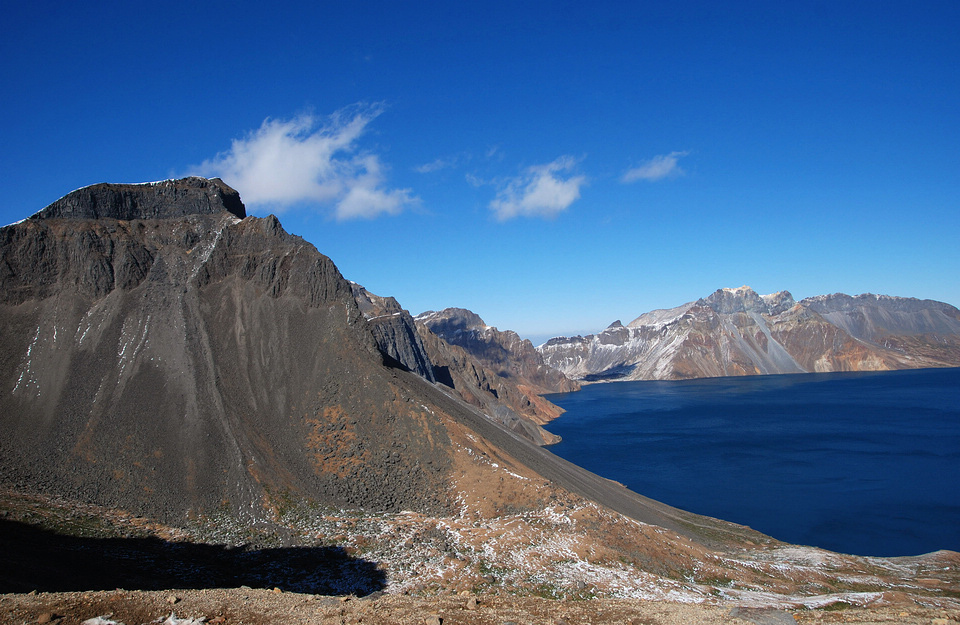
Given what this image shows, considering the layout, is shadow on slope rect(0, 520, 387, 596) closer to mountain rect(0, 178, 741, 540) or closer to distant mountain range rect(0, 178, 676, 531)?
mountain rect(0, 178, 741, 540)

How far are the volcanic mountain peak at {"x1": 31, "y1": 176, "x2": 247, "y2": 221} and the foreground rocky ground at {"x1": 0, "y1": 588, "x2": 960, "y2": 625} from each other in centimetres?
4527

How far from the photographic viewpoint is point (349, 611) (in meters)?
18.4

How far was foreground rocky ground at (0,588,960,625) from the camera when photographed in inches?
611

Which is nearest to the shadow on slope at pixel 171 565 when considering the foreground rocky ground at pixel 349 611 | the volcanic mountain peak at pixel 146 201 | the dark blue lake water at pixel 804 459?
the foreground rocky ground at pixel 349 611

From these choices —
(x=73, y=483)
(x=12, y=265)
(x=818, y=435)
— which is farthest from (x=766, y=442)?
(x=12, y=265)

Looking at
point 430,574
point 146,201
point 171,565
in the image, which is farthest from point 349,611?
point 146,201


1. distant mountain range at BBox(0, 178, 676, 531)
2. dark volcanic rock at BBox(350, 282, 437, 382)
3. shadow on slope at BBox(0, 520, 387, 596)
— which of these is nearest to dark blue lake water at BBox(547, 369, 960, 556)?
distant mountain range at BBox(0, 178, 676, 531)

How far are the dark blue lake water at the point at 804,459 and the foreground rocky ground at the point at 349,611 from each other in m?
34.9

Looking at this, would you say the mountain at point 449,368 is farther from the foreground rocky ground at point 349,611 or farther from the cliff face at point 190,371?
the foreground rocky ground at point 349,611

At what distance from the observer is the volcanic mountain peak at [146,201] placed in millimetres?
49938

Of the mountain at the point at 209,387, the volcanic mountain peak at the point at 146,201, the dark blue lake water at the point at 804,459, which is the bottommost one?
the dark blue lake water at the point at 804,459

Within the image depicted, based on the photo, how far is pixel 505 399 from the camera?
14788 centimetres

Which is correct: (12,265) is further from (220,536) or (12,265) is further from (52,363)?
(220,536)

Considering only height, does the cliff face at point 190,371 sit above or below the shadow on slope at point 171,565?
above
